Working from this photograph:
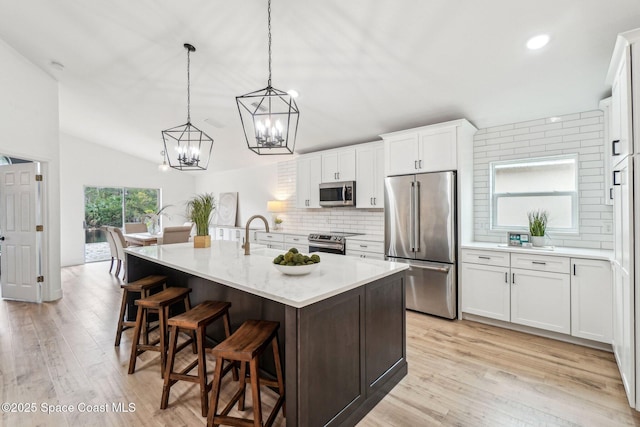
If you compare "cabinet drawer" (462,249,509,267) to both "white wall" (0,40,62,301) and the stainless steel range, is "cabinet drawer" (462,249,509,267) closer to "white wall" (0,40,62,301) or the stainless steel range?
the stainless steel range

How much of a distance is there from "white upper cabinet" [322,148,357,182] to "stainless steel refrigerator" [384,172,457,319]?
3.22 feet

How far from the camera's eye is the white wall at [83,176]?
21.7 feet

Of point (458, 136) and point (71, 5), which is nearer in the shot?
point (71, 5)

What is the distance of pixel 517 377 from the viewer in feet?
7.54

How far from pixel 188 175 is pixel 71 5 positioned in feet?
21.3

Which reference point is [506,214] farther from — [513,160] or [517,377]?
[517,377]

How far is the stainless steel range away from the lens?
4377mm

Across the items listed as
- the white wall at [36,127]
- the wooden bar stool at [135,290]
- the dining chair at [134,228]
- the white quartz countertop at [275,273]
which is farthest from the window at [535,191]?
the dining chair at [134,228]

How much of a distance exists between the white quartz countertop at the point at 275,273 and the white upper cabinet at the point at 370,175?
2.04 meters

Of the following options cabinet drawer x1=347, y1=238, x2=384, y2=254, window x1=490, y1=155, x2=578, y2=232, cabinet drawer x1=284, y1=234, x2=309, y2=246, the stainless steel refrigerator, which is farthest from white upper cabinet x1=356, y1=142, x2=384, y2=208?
window x1=490, y1=155, x2=578, y2=232

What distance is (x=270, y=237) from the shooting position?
225 inches

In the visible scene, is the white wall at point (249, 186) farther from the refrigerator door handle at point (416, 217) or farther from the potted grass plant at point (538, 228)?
the potted grass plant at point (538, 228)

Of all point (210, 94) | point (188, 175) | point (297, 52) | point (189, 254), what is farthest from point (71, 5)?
point (188, 175)

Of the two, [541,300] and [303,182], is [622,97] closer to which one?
[541,300]
